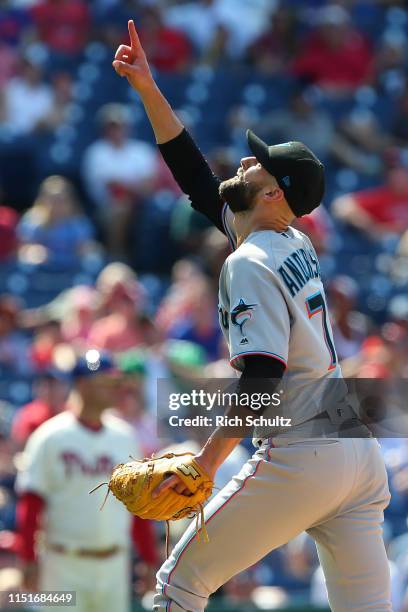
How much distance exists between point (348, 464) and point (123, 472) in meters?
0.67

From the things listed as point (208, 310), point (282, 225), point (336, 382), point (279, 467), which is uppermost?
point (208, 310)

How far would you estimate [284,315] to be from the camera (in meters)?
3.69

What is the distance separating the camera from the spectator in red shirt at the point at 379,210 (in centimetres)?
1051

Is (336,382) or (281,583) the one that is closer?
(336,382)

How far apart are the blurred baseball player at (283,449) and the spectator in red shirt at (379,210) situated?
6.56 m

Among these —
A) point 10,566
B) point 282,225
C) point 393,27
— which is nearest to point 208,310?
point 10,566

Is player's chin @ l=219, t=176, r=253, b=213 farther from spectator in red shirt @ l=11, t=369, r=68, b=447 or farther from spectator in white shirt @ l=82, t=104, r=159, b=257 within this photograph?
spectator in white shirt @ l=82, t=104, r=159, b=257

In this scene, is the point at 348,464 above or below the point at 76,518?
below

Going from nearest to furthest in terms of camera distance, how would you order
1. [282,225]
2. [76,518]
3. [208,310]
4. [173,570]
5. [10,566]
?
[173,570] → [282,225] → [76,518] → [10,566] → [208,310]

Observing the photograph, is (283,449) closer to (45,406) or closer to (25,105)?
(45,406)

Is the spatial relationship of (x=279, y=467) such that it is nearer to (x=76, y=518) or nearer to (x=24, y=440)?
(x=76, y=518)

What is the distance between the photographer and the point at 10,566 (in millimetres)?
6652

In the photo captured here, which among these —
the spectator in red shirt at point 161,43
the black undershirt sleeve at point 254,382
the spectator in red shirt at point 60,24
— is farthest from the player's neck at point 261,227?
the spectator in red shirt at point 60,24

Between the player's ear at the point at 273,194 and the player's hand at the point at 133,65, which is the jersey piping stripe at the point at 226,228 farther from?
the player's hand at the point at 133,65
